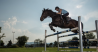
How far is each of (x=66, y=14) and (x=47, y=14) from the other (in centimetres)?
121

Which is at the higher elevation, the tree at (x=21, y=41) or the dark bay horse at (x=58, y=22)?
the dark bay horse at (x=58, y=22)

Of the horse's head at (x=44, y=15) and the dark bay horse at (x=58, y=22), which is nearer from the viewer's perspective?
the dark bay horse at (x=58, y=22)

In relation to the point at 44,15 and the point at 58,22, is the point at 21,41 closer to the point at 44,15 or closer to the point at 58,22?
the point at 44,15

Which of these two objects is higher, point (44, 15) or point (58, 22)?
point (44, 15)

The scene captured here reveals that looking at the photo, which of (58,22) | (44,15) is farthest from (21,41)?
(58,22)

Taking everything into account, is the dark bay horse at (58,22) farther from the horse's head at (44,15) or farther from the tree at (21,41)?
the tree at (21,41)

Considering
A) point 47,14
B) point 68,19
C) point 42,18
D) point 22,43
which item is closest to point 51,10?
point 47,14

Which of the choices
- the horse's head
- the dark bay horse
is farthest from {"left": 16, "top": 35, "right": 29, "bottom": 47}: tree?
the dark bay horse

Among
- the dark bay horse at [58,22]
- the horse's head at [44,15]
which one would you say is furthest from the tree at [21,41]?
the dark bay horse at [58,22]

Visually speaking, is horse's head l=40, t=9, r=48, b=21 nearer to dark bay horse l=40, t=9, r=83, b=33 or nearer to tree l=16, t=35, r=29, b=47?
dark bay horse l=40, t=9, r=83, b=33

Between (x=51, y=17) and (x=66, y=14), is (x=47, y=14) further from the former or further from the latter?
(x=66, y=14)

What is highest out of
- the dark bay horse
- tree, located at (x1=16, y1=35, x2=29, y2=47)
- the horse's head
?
the horse's head

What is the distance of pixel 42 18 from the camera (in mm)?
5422

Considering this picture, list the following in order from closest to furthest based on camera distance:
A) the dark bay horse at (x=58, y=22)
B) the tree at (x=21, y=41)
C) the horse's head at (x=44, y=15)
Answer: the dark bay horse at (x=58, y=22) < the horse's head at (x=44, y=15) < the tree at (x=21, y=41)
